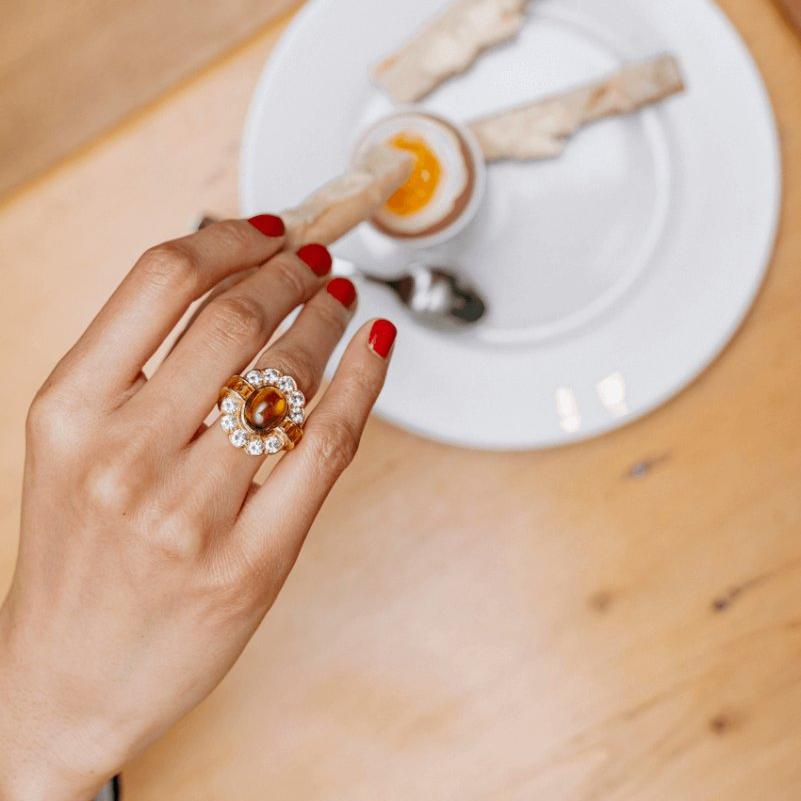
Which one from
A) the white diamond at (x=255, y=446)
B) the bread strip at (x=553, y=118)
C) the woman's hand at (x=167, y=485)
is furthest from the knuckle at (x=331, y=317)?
the bread strip at (x=553, y=118)

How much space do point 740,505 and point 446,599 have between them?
28 cm

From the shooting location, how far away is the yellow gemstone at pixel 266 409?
19.7 inches

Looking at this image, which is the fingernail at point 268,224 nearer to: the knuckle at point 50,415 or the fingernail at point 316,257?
the fingernail at point 316,257

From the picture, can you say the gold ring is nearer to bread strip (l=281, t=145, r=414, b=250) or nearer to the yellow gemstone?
the yellow gemstone

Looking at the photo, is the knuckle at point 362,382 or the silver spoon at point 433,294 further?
the silver spoon at point 433,294

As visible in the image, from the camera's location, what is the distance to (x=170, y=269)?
1.69 ft

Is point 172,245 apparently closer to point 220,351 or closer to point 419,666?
point 220,351

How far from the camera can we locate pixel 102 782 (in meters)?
0.61

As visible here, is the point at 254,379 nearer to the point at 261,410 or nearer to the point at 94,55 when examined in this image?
the point at 261,410

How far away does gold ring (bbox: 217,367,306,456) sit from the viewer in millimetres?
501

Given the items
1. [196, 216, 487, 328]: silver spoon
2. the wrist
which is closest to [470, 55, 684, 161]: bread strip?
[196, 216, 487, 328]: silver spoon

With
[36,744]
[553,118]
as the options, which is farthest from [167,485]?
[553,118]

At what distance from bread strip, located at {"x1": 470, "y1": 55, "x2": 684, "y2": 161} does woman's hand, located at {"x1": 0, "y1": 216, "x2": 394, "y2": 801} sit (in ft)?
0.86

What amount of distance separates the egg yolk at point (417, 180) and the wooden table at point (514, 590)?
16 cm
